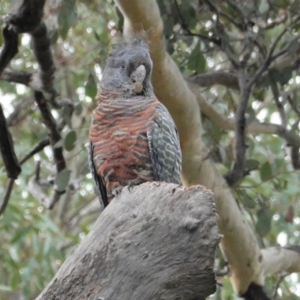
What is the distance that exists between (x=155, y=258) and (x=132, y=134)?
100 centimetres

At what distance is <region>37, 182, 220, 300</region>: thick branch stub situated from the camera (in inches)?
74.9

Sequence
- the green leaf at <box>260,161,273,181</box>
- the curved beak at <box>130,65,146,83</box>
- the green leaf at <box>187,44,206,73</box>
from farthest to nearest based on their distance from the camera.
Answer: the green leaf at <box>187,44,206,73</box> < the green leaf at <box>260,161,273,181</box> < the curved beak at <box>130,65,146,83</box>

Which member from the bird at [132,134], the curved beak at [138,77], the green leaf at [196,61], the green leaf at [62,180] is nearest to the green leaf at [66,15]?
the bird at [132,134]

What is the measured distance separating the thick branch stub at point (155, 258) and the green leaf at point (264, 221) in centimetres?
185

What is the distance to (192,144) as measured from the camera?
354cm

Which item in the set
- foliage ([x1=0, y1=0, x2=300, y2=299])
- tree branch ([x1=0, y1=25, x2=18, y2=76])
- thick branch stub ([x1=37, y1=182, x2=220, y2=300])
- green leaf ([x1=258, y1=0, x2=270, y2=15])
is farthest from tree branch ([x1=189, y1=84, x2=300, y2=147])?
thick branch stub ([x1=37, y1=182, x2=220, y2=300])

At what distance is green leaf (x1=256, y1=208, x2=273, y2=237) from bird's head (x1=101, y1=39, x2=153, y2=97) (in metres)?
1.09

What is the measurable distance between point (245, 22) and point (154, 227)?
1939 mm

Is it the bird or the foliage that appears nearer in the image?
the bird

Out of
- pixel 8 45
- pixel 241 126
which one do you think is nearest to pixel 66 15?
pixel 8 45

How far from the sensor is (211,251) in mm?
1885

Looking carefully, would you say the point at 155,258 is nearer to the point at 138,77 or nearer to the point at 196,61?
the point at 138,77

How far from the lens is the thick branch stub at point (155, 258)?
6.24 ft

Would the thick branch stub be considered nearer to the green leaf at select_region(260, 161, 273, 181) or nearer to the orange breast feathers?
the orange breast feathers
